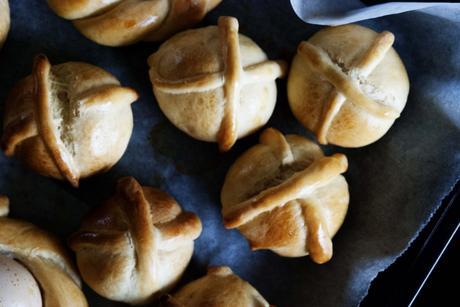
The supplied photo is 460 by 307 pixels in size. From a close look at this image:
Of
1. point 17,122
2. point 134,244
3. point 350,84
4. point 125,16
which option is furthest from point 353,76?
point 17,122

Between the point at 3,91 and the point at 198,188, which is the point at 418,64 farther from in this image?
the point at 3,91

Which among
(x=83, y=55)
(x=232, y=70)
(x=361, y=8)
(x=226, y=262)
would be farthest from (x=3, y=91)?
(x=361, y=8)

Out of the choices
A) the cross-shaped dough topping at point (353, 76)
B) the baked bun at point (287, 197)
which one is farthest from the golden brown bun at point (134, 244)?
the cross-shaped dough topping at point (353, 76)

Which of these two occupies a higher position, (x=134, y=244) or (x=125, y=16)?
(x=125, y=16)

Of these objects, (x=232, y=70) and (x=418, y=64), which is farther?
(x=418, y=64)

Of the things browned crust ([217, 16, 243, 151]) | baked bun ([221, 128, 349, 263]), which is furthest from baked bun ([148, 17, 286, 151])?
baked bun ([221, 128, 349, 263])

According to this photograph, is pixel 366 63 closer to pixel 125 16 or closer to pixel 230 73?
pixel 230 73
